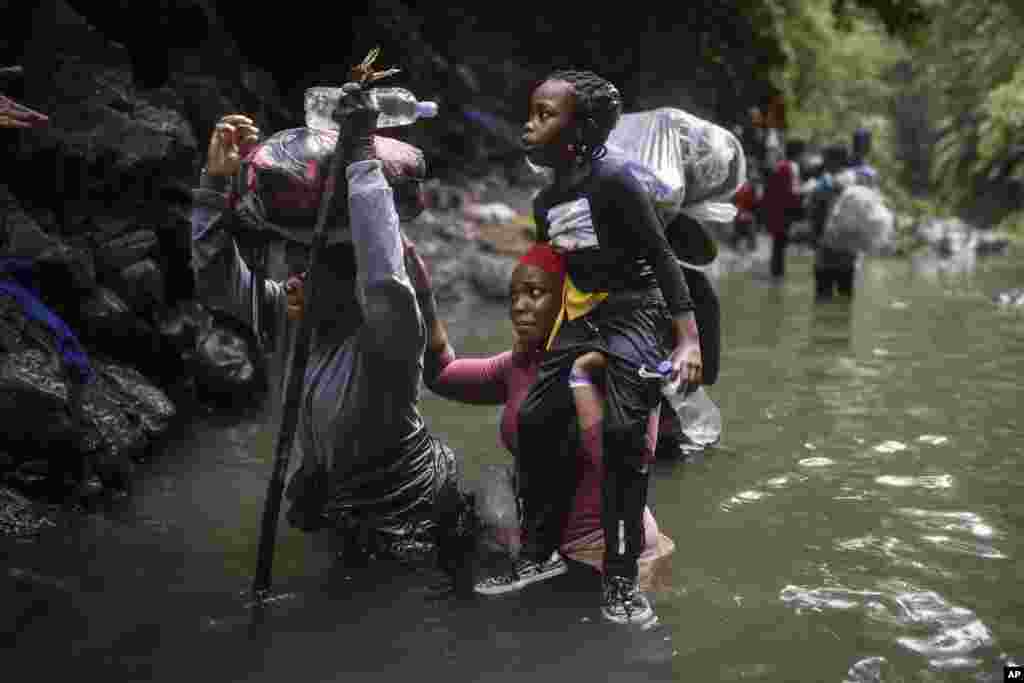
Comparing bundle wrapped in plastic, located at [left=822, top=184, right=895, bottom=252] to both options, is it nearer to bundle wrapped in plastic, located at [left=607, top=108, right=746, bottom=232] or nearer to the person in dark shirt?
bundle wrapped in plastic, located at [left=607, top=108, right=746, bottom=232]

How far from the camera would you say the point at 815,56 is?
20156mm

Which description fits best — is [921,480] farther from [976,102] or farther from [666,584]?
[976,102]

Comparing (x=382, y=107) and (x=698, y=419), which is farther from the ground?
(x=382, y=107)

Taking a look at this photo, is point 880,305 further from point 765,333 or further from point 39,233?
point 39,233

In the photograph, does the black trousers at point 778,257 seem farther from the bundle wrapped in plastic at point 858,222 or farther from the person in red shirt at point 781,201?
the bundle wrapped in plastic at point 858,222

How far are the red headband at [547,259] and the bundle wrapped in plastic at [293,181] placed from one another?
52cm

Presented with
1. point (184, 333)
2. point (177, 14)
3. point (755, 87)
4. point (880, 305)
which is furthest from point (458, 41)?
point (184, 333)

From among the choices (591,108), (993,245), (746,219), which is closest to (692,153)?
(591,108)

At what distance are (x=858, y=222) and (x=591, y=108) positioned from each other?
8262 mm

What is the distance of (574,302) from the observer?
359 cm

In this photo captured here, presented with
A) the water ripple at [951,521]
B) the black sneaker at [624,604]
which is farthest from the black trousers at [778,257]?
the black sneaker at [624,604]

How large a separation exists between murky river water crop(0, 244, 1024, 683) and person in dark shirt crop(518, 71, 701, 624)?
0.26 meters

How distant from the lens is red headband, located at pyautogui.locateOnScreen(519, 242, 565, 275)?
3.72m

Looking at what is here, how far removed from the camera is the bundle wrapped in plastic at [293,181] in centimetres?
344
